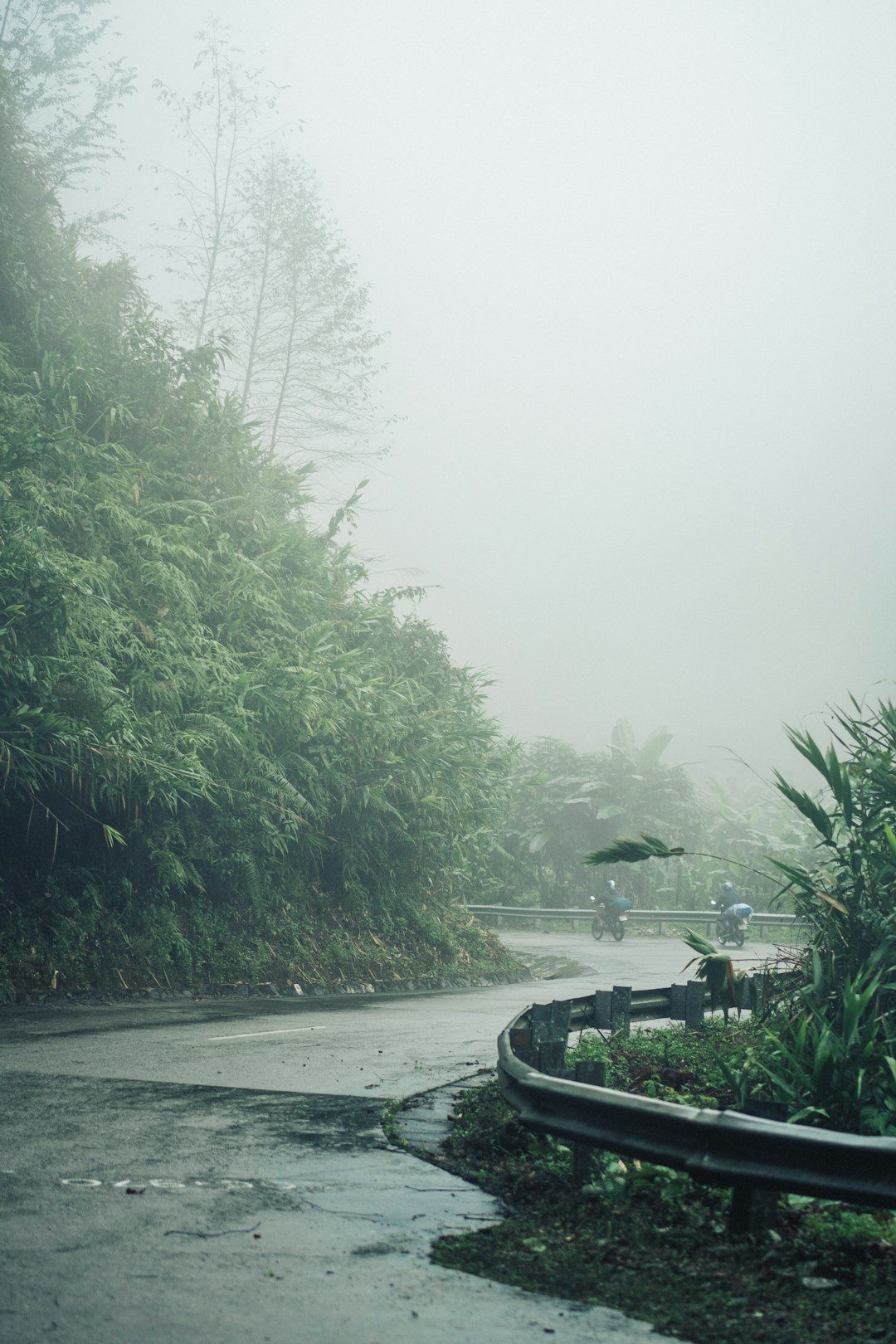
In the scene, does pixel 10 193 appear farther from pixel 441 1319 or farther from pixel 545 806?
pixel 545 806

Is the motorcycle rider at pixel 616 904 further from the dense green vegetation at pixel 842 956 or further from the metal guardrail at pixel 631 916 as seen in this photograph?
the dense green vegetation at pixel 842 956

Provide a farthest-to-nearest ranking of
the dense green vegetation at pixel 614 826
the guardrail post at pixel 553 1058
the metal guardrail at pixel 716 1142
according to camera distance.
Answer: the dense green vegetation at pixel 614 826 → the guardrail post at pixel 553 1058 → the metal guardrail at pixel 716 1142

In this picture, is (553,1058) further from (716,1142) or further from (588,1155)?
(716,1142)

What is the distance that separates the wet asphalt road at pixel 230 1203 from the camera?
4246 mm

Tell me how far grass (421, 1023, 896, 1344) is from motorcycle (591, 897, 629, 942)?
2936 cm

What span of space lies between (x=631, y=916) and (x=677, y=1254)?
3287 cm

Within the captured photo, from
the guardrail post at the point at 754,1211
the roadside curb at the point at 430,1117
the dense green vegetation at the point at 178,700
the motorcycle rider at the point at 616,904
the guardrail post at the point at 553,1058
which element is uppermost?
the dense green vegetation at the point at 178,700

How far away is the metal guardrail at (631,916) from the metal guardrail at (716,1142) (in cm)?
2828

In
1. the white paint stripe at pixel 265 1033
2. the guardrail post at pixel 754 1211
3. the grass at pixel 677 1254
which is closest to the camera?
the grass at pixel 677 1254

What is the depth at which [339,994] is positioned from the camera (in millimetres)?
19141

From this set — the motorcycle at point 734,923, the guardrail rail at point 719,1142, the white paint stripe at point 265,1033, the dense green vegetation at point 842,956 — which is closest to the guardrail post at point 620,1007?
the dense green vegetation at point 842,956

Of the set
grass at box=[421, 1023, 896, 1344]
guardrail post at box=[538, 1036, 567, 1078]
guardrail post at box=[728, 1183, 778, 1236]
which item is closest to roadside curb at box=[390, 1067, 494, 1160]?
grass at box=[421, 1023, 896, 1344]

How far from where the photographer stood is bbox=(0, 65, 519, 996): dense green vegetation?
50.8 ft

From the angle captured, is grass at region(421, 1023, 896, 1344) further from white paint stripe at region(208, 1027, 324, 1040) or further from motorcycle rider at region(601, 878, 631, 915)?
motorcycle rider at region(601, 878, 631, 915)
